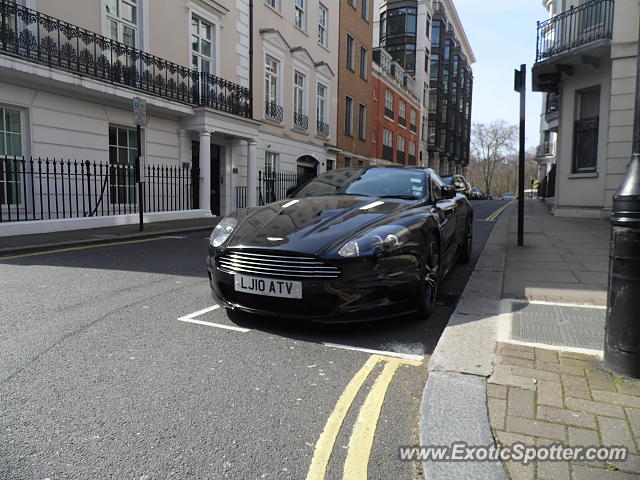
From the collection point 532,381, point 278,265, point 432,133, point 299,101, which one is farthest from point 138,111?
point 432,133

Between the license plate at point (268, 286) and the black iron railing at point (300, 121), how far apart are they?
19915 millimetres

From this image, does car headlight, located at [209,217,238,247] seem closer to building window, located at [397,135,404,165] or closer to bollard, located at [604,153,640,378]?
bollard, located at [604,153,640,378]

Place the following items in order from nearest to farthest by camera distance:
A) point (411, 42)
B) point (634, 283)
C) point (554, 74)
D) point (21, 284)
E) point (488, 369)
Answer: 1. point (634, 283)
2. point (488, 369)
3. point (21, 284)
4. point (554, 74)
5. point (411, 42)

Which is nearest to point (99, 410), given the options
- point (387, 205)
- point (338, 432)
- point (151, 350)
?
point (151, 350)

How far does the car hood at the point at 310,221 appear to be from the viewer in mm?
3693

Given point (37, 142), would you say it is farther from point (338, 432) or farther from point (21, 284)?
point (338, 432)

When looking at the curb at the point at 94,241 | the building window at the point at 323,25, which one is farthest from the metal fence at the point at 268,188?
the building window at the point at 323,25

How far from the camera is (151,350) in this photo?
11.0 feet

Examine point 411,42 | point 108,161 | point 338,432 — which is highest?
point 411,42

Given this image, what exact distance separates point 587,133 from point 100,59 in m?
14.3

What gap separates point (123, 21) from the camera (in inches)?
541

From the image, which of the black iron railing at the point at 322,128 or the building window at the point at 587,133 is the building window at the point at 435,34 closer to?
the black iron railing at the point at 322,128

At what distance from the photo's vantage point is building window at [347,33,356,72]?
28.7 m

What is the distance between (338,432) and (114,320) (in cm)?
254
